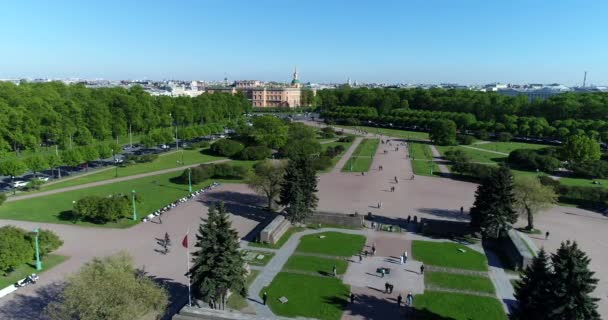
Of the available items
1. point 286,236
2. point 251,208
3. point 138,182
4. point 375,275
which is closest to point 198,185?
point 138,182

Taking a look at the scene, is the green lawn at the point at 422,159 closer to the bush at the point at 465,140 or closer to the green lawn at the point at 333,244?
the bush at the point at 465,140

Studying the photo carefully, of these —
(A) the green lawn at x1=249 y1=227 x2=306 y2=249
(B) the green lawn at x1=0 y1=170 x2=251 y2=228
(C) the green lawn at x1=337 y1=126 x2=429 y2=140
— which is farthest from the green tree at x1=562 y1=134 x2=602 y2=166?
(B) the green lawn at x1=0 y1=170 x2=251 y2=228

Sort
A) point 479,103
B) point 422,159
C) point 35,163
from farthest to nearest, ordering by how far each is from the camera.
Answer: point 479,103, point 422,159, point 35,163

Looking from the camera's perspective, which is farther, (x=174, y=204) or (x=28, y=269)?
(x=174, y=204)

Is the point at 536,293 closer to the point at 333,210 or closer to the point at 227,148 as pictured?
the point at 333,210

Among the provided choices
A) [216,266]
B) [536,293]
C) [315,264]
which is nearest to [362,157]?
[315,264]

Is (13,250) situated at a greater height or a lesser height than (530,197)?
lesser

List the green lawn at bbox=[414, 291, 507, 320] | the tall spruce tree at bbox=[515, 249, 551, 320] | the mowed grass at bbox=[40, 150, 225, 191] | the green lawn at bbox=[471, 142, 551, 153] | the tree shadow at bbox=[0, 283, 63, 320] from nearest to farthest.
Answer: the tall spruce tree at bbox=[515, 249, 551, 320] → the tree shadow at bbox=[0, 283, 63, 320] → the green lawn at bbox=[414, 291, 507, 320] → the mowed grass at bbox=[40, 150, 225, 191] → the green lawn at bbox=[471, 142, 551, 153]

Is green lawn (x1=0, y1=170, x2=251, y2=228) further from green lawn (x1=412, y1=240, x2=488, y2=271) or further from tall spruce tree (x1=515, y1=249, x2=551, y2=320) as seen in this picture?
tall spruce tree (x1=515, y1=249, x2=551, y2=320)
